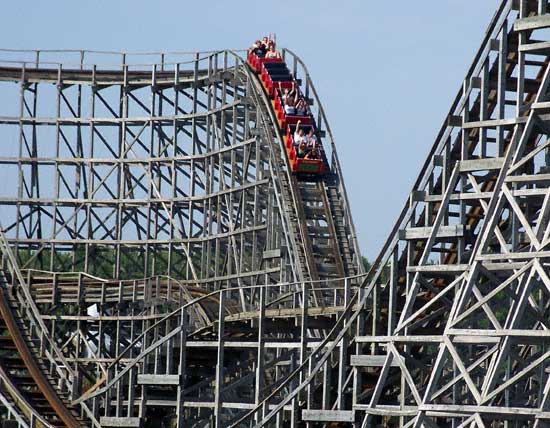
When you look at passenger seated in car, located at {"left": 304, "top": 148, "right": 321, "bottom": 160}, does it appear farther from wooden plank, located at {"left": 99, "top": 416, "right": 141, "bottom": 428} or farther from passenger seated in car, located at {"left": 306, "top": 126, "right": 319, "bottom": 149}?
wooden plank, located at {"left": 99, "top": 416, "right": 141, "bottom": 428}

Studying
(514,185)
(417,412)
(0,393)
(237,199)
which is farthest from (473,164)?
(237,199)

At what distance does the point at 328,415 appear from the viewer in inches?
953

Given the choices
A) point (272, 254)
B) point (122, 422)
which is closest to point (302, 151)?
point (272, 254)

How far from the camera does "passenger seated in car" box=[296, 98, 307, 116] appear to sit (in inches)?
1574

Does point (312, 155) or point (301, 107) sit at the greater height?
point (301, 107)

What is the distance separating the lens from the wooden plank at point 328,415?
23.9 meters

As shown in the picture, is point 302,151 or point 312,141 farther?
point 312,141

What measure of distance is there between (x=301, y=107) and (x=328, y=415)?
1681 centimetres

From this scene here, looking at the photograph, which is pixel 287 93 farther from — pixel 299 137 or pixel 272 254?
pixel 272 254

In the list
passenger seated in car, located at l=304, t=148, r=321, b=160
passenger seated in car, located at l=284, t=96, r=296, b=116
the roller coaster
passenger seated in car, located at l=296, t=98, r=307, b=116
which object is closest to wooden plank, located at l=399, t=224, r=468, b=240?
the roller coaster

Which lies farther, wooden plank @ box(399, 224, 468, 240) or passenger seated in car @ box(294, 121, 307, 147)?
passenger seated in car @ box(294, 121, 307, 147)

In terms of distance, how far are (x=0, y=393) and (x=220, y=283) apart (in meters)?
10.5

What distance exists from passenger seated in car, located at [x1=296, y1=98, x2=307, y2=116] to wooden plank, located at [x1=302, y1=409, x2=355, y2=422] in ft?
53.3

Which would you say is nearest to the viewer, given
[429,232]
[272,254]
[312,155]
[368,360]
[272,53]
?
[429,232]
